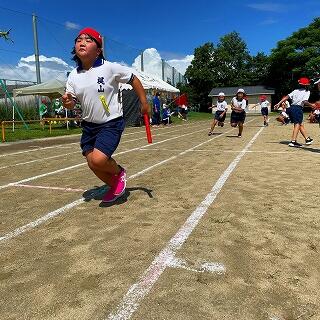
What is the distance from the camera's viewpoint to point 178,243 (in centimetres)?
355

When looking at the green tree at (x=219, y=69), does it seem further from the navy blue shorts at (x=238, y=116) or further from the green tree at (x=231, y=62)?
the navy blue shorts at (x=238, y=116)

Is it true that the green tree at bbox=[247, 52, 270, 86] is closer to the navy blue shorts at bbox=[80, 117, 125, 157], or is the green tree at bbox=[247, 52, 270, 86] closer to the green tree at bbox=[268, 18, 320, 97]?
the green tree at bbox=[268, 18, 320, 97]

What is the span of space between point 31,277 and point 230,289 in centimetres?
150

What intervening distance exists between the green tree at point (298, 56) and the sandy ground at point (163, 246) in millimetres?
61863

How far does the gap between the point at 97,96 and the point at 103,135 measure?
18.9 inches

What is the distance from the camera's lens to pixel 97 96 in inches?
186

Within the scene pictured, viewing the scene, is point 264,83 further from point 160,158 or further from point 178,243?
point 178,243

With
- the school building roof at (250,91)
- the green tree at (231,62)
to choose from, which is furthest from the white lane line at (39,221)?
the green tree at (231,62)

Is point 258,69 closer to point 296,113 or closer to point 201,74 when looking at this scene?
point 201,74

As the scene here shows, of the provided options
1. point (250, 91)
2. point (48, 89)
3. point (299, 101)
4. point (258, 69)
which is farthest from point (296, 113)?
point (258, 69)

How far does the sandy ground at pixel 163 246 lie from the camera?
253 cm

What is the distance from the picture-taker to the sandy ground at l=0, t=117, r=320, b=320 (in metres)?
2.53

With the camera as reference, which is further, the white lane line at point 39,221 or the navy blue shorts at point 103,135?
the navy blue shorts at point 103,135

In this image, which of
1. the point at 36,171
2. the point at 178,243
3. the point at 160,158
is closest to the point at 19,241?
the point at 178,243
